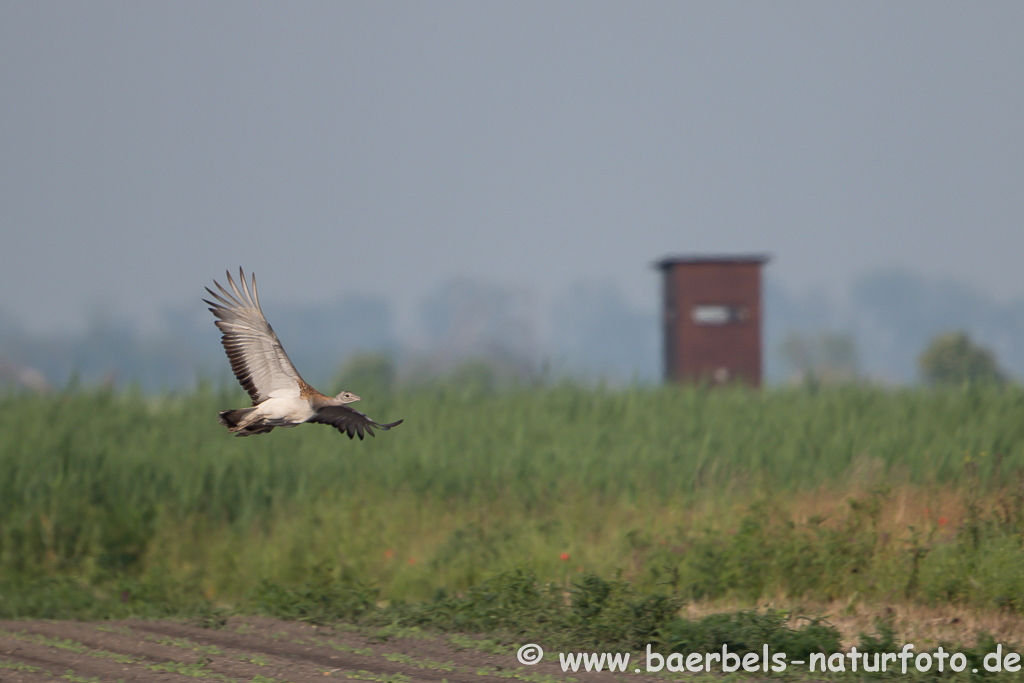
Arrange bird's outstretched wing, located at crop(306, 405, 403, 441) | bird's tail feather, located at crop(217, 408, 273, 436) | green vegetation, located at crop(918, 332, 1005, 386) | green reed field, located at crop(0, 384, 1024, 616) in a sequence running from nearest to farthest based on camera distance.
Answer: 1. bird's tail feather, located at crop(217, 408, 273, 436)
2. bird's outstretched wing, located at crop(306, 405, 403, 441)
3. green reed field, located at crop(0, 384, 1024, 616)
4. green vegetation, located at crop(918, 332, 1005, 386)

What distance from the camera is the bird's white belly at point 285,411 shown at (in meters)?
4.32

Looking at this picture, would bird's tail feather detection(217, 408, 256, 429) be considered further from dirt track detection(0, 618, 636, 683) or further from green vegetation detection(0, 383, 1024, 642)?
green vegetation detection(0, 383, 1024, 642)

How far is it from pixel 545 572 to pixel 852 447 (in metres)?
5.29

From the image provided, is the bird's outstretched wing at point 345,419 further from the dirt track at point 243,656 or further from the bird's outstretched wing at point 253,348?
the dirt track at point 243,656

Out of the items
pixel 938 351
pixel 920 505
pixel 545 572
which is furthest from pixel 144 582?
pixel 938 351

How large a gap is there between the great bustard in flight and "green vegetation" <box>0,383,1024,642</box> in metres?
5.21

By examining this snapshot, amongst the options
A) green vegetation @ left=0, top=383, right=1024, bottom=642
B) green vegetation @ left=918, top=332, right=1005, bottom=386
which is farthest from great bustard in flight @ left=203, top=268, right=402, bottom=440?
green vegetation @ left=918, top=332, right=1005, bottom=386

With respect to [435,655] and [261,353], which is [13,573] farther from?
[261,353]

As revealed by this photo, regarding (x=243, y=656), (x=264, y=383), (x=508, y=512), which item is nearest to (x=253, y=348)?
(x=264, y=383)

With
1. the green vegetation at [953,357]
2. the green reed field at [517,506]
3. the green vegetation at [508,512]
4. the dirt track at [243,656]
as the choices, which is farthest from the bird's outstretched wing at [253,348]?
the green vegetation at [953,357]

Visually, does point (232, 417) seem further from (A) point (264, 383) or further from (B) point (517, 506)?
(B) point (517, 506)

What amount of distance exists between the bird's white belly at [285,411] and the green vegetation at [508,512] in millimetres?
5343

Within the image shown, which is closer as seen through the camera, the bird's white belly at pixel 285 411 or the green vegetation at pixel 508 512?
the bird's white belly at pixel 285 411

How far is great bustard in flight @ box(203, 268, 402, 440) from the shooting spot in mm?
4332
